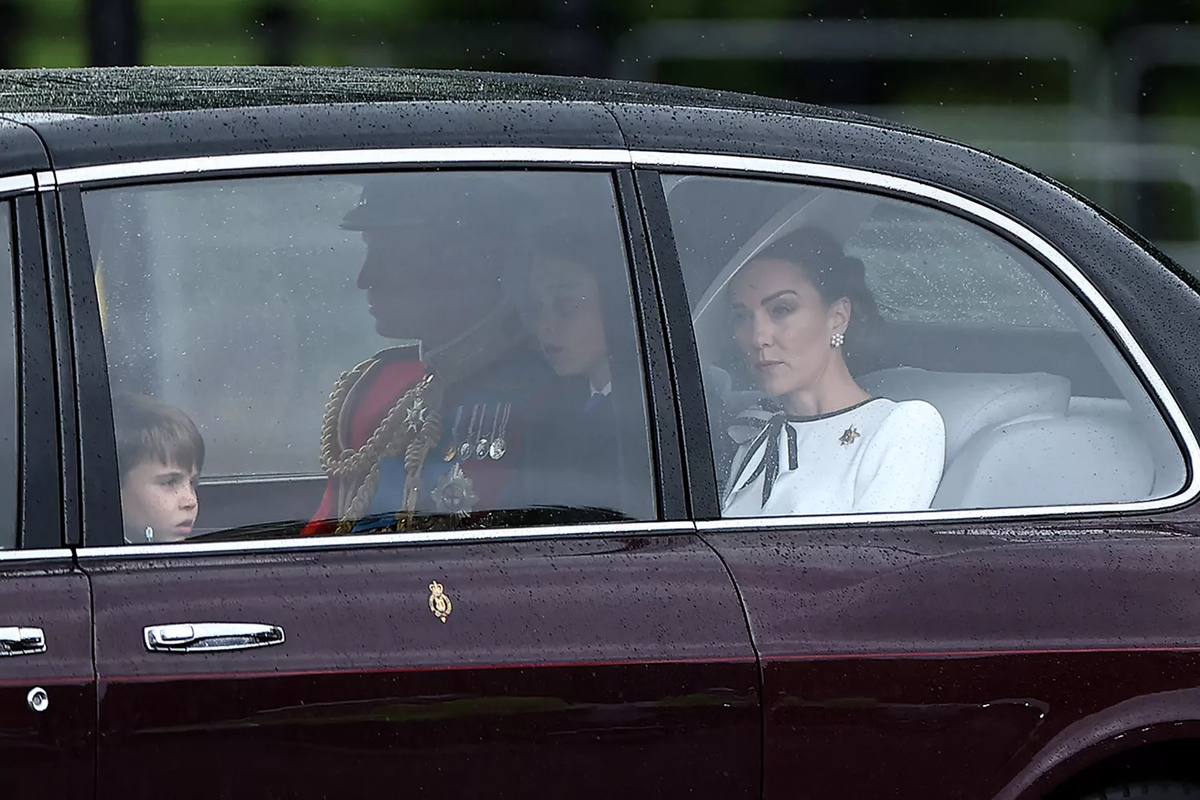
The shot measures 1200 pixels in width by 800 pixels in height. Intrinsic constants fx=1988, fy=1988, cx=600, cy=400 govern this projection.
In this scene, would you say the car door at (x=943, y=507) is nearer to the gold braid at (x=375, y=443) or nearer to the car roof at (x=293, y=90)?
the car roof at (x=293, y=90)

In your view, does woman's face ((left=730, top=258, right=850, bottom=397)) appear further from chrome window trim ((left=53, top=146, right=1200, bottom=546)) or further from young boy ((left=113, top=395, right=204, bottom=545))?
young boy ((left=113, top=395, right=204, bottom=545))

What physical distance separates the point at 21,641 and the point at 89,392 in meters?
0.34

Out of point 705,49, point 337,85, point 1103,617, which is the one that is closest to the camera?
point 1103,617

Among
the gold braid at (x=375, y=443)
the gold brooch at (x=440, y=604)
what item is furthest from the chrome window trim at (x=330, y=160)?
the gold brooch at (x=440, y=604)

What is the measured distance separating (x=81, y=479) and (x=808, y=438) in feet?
3.47

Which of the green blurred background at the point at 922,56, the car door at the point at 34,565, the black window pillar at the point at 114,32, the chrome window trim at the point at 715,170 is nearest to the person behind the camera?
the car door at the point at 34,565

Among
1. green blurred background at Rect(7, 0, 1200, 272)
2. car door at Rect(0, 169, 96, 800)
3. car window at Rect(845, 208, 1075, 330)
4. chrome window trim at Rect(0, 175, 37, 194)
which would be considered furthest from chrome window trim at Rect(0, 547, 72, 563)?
green blurred background at Rect(7, 0, 1200, 272)

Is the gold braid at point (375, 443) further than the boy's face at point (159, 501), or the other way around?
the gold braid at point (375, 443)

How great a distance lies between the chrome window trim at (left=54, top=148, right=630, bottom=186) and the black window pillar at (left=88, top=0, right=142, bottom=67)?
6107mm

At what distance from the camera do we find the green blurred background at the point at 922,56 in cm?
930

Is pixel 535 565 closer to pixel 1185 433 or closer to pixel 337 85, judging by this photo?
pixel 337 85

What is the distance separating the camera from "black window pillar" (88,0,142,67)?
8.59 meters

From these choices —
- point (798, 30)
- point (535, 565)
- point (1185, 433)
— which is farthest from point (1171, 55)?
point (535, 565)

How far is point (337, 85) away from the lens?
3.00 meters
